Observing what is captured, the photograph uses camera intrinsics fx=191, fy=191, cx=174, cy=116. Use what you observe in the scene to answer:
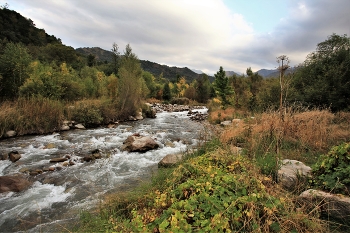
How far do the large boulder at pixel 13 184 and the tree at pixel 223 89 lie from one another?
17.1 metres

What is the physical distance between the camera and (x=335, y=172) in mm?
3059

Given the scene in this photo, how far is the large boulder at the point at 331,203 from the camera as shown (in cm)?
255

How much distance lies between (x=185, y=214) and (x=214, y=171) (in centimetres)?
108

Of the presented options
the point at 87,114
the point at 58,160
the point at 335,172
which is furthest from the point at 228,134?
the point at 87,114

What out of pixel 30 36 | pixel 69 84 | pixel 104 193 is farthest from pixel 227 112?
pixel 30 36

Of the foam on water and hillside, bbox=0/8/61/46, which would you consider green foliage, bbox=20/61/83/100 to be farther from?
hillside, bbox=0/8/61/46

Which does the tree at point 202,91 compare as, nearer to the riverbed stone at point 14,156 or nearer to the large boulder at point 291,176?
the riverbed stone at point 14,156

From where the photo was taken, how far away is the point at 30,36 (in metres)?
47.3

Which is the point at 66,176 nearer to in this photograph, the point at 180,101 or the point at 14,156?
the point at 14,156

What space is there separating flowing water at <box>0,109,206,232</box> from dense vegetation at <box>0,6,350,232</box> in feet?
3.49

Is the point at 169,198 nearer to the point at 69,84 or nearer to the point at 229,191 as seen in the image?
the point at 229,191

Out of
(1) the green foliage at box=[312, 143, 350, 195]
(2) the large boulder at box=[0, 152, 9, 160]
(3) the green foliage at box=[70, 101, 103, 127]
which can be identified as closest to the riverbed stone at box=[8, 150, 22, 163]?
(2) the large boulder at box=[0, 152, 9, 160]

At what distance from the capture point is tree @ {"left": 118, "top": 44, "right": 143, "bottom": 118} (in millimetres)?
15875

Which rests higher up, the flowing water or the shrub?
the shrub
